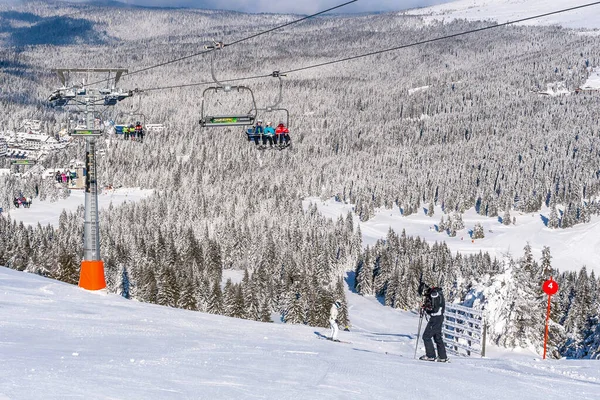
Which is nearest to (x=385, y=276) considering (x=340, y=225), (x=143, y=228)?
(x=340, y=225)

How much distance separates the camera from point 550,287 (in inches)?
781

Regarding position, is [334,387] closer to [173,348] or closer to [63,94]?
[173,348]

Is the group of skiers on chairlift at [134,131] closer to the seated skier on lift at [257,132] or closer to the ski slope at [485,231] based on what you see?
the seated skier on lift at [257,132]

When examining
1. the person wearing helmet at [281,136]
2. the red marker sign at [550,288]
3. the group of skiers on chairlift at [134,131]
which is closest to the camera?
the red marker sign at [550,288]

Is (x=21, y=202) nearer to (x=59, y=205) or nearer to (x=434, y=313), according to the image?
(x=59, y=205)

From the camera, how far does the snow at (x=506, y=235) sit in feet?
448

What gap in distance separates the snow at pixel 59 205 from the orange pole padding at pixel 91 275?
5021 inches

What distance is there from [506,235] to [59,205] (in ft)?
414

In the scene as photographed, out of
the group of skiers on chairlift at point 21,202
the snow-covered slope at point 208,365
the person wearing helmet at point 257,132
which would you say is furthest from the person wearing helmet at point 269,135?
the group of skiers on chairlift at point 21,202

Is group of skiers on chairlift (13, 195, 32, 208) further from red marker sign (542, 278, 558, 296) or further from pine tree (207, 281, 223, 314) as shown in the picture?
red marker sign (542, 278, 558, 296)

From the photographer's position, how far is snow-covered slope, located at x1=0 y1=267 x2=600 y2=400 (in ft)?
29.6

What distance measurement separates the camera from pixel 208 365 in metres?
11.4

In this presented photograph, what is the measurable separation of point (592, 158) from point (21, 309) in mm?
206931

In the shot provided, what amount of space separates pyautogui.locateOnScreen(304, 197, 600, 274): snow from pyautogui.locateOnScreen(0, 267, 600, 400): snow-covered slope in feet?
395
